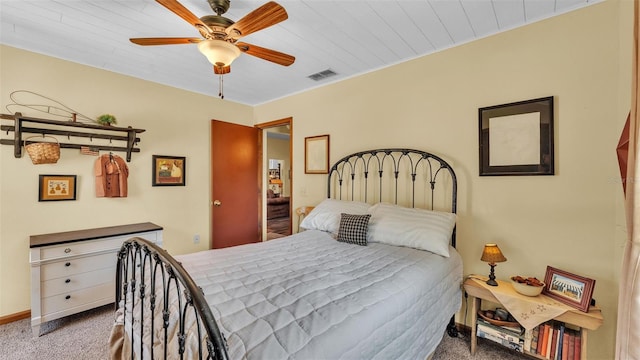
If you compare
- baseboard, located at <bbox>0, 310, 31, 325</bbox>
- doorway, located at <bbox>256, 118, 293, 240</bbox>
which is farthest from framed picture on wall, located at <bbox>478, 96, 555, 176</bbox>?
doorway, located at <bbox>256, 118, 293, 240</bbox>

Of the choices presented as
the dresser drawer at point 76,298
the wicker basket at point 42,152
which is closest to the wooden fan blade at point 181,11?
the wicker basket at point 42,152

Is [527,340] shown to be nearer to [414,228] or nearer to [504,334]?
[504,334]

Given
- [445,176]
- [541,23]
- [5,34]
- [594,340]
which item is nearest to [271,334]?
[445,176]

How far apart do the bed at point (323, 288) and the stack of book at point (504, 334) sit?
0.24 meters

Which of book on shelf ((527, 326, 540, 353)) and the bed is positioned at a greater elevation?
the bed

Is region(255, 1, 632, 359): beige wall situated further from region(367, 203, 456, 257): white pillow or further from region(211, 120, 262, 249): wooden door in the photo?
region(211, 120, 262, 249): wooden door

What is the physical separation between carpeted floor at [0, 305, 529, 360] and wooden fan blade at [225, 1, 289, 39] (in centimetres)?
247

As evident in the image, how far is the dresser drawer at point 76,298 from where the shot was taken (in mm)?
2250

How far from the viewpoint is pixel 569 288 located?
68.4 inches

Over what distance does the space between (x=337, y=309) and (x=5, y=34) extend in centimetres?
340

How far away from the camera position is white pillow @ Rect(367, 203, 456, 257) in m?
2.06

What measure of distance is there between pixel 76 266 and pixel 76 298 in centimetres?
29

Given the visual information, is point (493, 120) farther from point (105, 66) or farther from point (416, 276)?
point (105, 66)

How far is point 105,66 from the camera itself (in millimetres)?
2850
